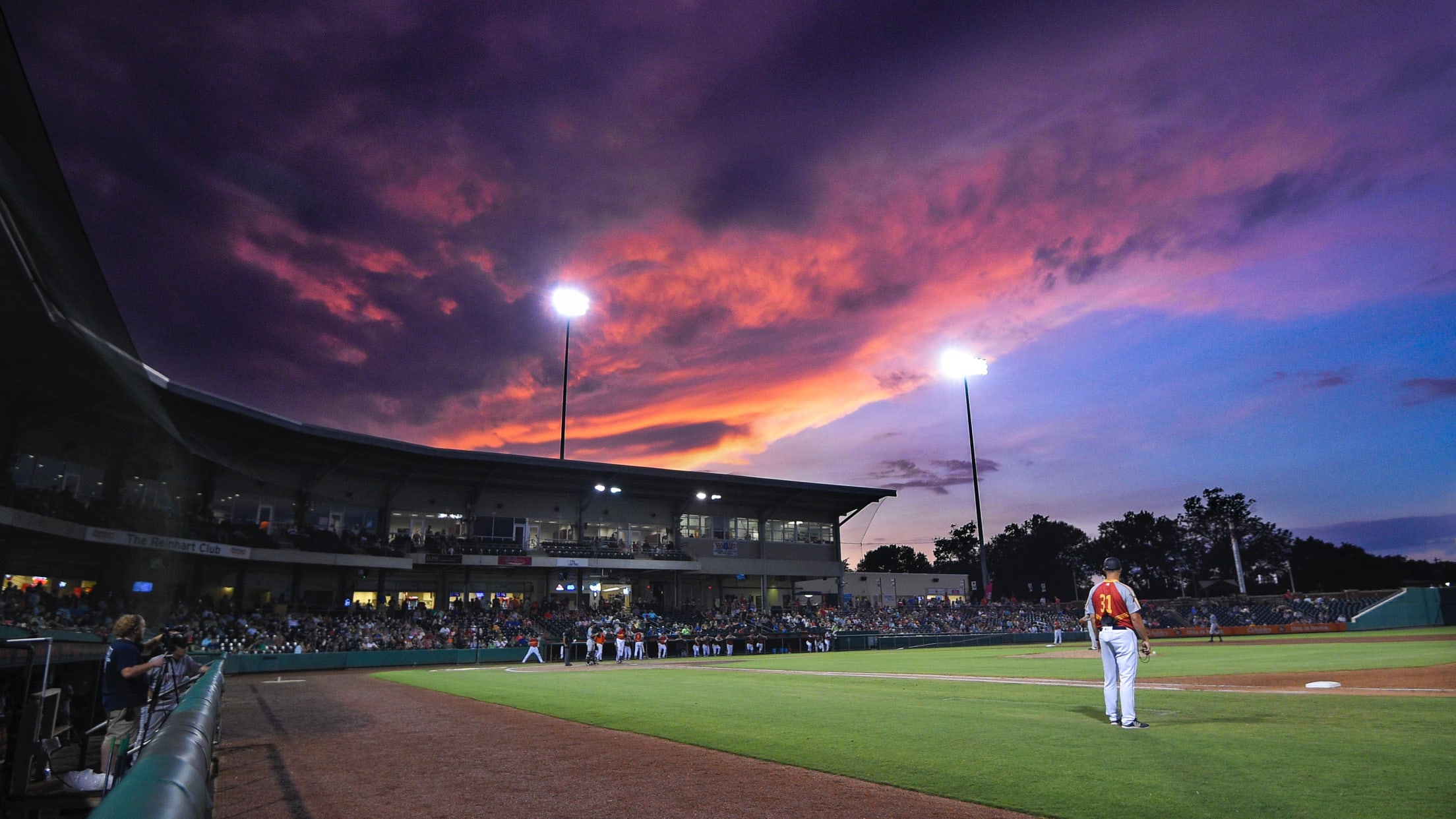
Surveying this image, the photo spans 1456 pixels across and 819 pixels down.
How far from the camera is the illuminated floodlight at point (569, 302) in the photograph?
43781mm

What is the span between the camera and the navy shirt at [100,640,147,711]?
7.41 m

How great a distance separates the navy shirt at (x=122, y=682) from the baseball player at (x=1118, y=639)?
32.4 ft

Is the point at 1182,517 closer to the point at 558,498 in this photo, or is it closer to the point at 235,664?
the point at 558,498

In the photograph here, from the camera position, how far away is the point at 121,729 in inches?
305

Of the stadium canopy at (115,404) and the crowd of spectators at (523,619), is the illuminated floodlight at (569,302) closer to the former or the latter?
the stadium canopy at (115,404)

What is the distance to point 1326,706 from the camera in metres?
9.50

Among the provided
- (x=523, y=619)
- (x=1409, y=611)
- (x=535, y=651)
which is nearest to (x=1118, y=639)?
(x=535, y=651)

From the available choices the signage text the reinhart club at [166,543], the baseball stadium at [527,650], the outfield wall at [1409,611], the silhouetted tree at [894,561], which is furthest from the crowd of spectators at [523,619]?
the silhouetted tree at [894,561]

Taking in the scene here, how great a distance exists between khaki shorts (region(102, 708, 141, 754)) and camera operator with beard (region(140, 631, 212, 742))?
0.21 metres

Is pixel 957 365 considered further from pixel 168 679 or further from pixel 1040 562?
pixel 1040 562

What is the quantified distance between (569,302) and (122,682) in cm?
3777

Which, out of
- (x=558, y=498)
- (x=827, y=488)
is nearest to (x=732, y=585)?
(x=827, y=488)

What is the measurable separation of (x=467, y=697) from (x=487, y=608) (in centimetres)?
3333

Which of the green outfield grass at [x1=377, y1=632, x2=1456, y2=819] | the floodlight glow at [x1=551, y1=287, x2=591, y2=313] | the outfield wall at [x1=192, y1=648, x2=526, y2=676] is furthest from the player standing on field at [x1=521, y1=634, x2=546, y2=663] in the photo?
the green outfield grass at [x1=377, y1=632, x2=1456, y2=819]
